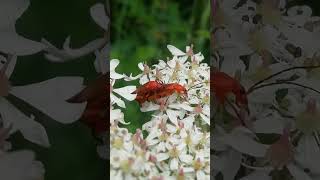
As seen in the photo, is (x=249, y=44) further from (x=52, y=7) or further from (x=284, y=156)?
(x=52, y=7)

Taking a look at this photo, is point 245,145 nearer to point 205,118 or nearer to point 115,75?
point 205,118

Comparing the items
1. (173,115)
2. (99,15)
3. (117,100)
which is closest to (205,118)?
(173,115)

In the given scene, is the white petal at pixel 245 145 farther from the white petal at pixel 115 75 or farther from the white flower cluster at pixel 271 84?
the white petal at pixel 115 75

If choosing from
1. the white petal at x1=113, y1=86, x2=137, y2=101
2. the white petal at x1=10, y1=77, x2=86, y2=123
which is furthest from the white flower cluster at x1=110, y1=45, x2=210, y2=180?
the white petal at x1=10, y1=77, x2=86, y2=123

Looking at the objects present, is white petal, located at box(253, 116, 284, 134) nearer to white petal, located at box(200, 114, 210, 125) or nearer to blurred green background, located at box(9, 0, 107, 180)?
white petal, located at box(200, 114, 210, 125)

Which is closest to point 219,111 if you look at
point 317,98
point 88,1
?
point 317,98

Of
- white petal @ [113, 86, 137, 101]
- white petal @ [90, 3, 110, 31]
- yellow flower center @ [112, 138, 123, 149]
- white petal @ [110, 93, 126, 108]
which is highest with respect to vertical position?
white petal @ [90, 3, 110, 31]
